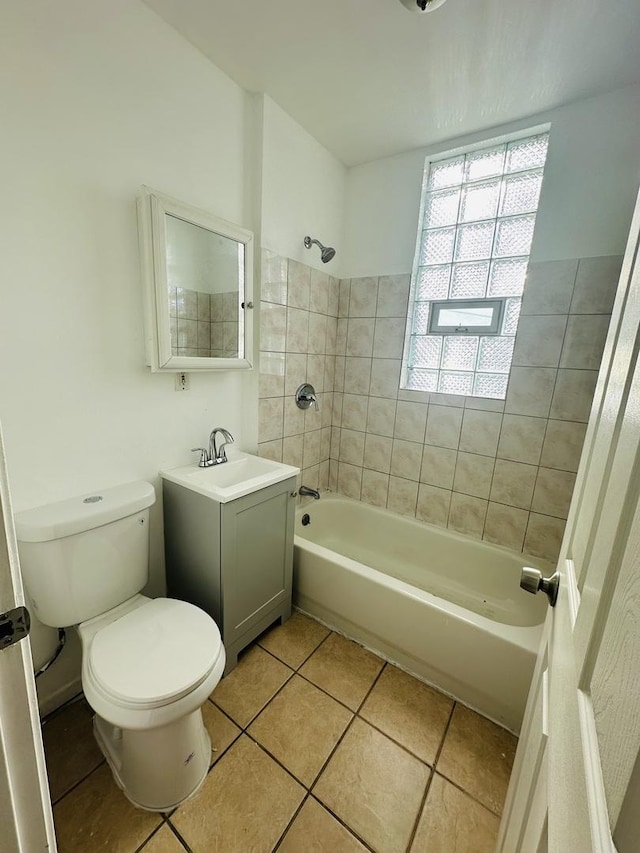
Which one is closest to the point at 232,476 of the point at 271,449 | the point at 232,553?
the point at 271,449

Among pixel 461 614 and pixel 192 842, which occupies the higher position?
pixel 461 614

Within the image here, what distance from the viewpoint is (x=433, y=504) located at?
7.04 feet

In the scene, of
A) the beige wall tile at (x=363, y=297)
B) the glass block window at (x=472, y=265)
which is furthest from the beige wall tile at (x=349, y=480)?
the beige wall tile at (x=363, y=297)

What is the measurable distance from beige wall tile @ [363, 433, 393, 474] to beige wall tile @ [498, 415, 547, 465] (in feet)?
2.14

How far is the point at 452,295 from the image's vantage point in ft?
6.63

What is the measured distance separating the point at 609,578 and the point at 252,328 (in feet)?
5.43

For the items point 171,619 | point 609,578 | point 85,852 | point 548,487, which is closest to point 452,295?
point 548,487

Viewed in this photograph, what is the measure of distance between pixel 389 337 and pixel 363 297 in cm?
32

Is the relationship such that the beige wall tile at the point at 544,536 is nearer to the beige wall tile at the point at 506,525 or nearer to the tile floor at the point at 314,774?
the beige wall tile at the point at 506,525

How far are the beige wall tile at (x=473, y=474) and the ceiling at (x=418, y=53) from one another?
1.66 metres

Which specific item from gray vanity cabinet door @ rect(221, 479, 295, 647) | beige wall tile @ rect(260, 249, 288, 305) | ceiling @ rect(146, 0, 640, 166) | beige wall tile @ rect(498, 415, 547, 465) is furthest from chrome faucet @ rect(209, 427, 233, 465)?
ceiling @ rect(146, 0, 640, 166)

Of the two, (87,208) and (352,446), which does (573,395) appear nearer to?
(352,446)

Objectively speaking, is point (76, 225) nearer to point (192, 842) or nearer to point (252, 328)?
point (252, 328)

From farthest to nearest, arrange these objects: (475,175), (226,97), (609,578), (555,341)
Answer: (475,175) → (555,341) → (226,97) → (609,578)
